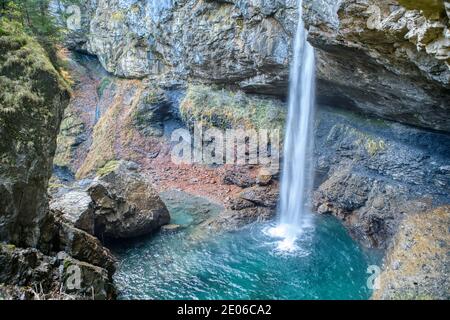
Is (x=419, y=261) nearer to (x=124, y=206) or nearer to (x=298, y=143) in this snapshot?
(x=298, y=143)

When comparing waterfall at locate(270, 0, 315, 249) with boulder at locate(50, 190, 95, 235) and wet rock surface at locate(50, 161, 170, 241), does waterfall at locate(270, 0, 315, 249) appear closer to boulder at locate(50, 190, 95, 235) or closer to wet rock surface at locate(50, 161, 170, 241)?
wet rock surface at locate(50, 161, 170, 241)

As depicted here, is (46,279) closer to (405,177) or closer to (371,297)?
(371,297)

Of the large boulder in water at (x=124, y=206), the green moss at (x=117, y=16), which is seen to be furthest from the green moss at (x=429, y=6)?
the green moss at (x=117, y=16)

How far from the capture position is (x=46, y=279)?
823 cm

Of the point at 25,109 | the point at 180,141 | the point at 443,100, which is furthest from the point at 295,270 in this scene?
the point at 180,141

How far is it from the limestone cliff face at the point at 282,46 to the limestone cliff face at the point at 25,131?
7.96 m

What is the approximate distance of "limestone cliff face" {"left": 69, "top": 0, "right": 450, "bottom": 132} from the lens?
9.21 metres

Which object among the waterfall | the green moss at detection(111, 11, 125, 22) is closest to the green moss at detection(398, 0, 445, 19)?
the waterfall

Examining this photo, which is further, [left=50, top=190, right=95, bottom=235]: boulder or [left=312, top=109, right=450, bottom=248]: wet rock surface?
[left=312, top=109, right=450, bottom=248]: wet rock surface

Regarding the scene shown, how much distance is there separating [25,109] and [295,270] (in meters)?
9.10

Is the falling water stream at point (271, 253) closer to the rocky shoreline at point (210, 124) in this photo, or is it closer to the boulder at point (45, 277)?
the rocky shoreline at point (210, 124)

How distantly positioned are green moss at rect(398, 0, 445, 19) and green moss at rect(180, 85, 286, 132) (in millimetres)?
11186

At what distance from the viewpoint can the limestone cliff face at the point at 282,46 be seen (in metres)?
9.21

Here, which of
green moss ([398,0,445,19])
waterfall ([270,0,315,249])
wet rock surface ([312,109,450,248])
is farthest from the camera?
waterfall ([270,0,315,249])
